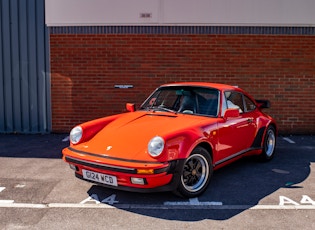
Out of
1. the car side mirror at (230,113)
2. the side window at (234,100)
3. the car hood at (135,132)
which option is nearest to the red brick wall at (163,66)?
the side window at (234,100)

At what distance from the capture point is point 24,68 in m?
8.45

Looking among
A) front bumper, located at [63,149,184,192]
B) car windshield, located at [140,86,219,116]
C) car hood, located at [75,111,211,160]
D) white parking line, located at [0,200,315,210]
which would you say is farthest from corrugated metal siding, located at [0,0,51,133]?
front bumper, located at [63,149,184,192]

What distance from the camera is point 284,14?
8.20 metres

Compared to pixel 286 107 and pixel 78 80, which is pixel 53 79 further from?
pixel 286 107

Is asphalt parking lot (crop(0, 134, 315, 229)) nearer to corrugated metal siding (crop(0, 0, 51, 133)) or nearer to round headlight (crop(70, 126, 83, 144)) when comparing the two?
round headlight (crop(70, 126, 83, 144))

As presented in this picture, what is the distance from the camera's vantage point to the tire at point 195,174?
164 inches

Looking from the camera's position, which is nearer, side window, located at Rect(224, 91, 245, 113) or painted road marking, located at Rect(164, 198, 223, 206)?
painted road marking, located at Rect(164, 198, 223, 206)

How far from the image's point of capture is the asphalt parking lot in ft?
11.9

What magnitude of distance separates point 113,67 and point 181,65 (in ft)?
5.30

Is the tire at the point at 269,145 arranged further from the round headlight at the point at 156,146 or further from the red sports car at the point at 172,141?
the round headlight at the point at 156,146

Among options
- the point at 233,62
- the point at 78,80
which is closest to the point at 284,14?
the point at 233,62

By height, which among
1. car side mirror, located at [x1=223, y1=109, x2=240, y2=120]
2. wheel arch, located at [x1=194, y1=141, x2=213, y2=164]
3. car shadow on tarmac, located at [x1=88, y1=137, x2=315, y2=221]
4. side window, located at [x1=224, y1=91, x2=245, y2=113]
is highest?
side window, located at [x1=224, y1=91, x2=245, y2=113]

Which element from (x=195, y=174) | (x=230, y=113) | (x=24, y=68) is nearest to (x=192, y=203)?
(x=195, y=174)

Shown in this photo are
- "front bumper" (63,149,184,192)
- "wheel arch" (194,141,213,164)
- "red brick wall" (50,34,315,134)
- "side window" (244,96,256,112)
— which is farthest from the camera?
"red brick wall" (50,34,315,134)
